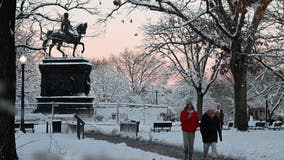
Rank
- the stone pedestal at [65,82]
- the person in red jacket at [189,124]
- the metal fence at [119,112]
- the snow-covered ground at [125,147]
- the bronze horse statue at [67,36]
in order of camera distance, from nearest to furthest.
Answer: the snow-covered ground at [125,147] → the person in red jacket at [189,124] → the metal fence at [119,112] → the stone pedestal at [65,82] → the bronze horse statue at [67,36]

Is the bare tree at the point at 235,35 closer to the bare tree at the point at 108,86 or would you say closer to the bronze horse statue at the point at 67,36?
the bronze horse statue at the point at 67,36

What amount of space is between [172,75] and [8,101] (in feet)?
147

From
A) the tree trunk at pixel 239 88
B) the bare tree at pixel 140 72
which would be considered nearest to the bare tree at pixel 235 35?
the tree trunk at pixel 239 88

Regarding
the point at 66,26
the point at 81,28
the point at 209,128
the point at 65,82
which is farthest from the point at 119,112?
the point at 209,128

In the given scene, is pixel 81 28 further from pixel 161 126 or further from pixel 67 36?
pixel 161 126

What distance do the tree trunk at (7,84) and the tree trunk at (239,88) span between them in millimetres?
17944

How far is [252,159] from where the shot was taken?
50.1 feet

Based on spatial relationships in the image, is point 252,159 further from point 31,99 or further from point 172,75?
point 31,99

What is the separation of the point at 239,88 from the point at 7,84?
62.4 feet

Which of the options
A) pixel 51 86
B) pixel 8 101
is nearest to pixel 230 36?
pixel 51 86

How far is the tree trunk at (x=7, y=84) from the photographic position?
35.1 feet

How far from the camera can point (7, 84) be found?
427 inches

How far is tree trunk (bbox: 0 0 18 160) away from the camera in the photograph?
10.7 m

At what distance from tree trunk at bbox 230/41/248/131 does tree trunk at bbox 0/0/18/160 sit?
17.9 meters
